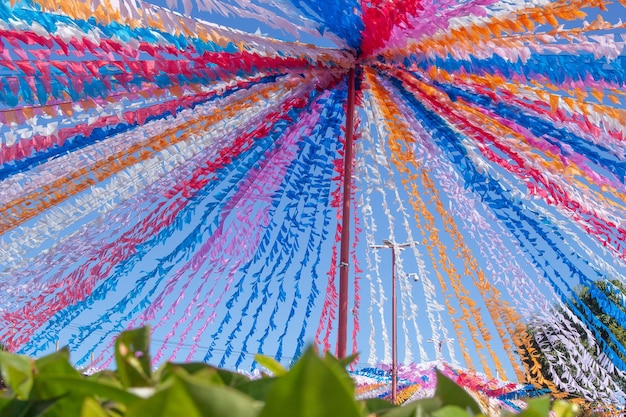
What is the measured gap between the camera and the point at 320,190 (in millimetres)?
5637

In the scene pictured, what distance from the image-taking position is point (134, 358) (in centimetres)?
75

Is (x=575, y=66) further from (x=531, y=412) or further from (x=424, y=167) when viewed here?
(x=531, y=412)

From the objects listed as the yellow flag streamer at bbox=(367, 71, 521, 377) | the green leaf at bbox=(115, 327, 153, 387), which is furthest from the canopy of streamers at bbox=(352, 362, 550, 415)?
the green leaf at bbox=(115, 327, 153, 387)

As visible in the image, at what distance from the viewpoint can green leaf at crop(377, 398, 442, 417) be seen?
2.07ft

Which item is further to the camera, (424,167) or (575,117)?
(424,167)

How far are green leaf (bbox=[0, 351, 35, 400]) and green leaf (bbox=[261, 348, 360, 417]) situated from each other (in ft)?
1.27

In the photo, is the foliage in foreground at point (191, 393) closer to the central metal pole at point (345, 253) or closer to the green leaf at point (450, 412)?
the green leaf at point (450, 412)

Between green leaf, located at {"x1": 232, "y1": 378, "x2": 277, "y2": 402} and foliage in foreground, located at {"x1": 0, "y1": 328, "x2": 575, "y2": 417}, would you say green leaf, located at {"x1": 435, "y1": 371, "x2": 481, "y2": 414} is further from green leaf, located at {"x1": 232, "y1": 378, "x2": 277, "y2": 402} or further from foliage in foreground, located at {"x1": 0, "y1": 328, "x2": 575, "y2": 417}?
green leaf, located at {"x1": 232, "y1": 378, "x2": 277, "y2": 402}

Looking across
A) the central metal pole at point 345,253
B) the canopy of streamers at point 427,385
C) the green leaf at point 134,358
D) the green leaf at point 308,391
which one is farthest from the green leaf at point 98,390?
the canopy of streamers at point 427,385

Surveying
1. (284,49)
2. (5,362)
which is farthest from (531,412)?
(284,49)

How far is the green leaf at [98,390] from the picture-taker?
58 centimetres

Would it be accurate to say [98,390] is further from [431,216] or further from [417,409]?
[431,216]

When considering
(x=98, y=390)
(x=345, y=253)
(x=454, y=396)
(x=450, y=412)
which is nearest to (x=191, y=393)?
(x=98, y=390)

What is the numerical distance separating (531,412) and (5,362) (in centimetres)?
64
